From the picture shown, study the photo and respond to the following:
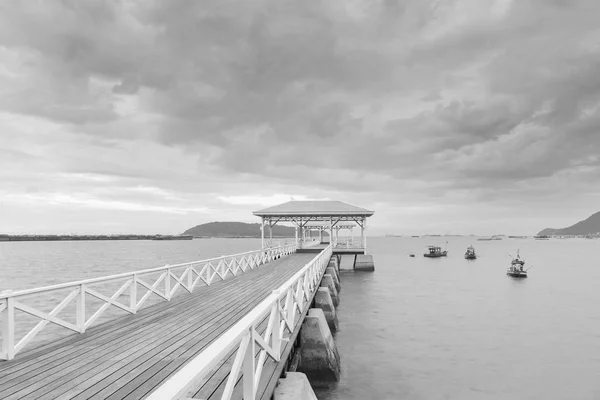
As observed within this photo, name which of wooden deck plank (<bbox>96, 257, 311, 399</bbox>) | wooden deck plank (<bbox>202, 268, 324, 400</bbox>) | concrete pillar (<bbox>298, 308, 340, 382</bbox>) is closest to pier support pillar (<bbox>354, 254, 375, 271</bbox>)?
concrete pillar (<bbox>298, 308, 340, 382</bbox>)

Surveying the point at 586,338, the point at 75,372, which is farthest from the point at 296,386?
the point at 586,338

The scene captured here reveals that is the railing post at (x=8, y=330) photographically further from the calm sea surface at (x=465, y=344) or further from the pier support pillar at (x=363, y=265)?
the pier support pillar at (x=363, y=265)

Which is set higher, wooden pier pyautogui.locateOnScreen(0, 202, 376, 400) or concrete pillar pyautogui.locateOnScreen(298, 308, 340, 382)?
wooden pier pyautogui.locateOnScreen(0, 202, 376, 400)

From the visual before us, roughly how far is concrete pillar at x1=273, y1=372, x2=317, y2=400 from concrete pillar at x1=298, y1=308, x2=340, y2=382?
11.1 feet

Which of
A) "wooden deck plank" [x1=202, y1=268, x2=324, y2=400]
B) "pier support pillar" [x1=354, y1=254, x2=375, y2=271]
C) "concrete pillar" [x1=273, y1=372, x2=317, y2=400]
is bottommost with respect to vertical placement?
"pier support pillar" [x1=354, y1=254, x2=375, y2=271]

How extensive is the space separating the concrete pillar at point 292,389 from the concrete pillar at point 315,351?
3.40m

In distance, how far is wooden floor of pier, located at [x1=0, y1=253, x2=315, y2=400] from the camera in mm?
4676

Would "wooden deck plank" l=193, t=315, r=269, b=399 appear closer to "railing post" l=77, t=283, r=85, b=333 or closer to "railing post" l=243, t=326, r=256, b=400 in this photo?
"railing post" l=243, t=326, r=256, b=400

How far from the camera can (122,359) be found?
575 centimetres

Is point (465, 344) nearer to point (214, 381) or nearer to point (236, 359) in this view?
point (214, 381)

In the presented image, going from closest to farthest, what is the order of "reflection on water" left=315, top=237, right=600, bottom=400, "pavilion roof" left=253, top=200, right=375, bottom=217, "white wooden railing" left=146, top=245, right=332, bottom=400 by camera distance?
"white wooden railing" left=146, top=245, right=332, bottom=400, "reflection on water" left=315, top=237, right=600, bottom=400, "pavilion roof" left=253, top=200, right=375, bottom=217

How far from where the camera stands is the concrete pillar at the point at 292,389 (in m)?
5.34

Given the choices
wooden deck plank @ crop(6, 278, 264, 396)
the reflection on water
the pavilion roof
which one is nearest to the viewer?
wooden deck plank @ crop(6, 278, 264, 396)

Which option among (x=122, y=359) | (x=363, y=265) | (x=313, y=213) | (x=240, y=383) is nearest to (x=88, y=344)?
(x=122, y=359)
